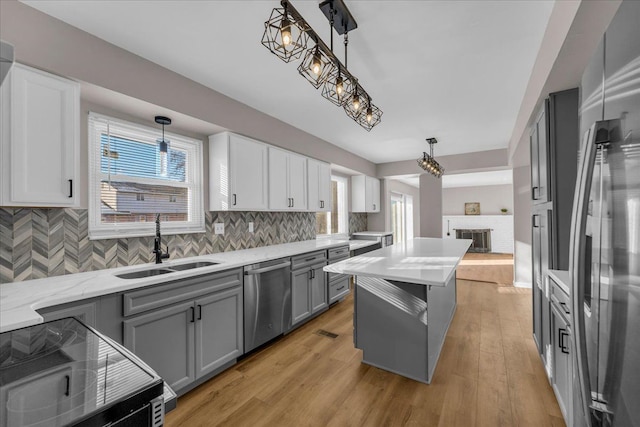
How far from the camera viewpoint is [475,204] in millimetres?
10156

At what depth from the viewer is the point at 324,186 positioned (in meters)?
4.40

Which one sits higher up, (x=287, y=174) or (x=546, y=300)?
(x=287, y=174)

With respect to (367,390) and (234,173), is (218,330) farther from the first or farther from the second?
(234,173)

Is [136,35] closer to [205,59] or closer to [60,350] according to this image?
[205,59]

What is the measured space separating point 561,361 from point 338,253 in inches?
97.4

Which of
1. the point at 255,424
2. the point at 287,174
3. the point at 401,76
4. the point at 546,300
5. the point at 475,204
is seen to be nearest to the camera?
→ the point at 255,424

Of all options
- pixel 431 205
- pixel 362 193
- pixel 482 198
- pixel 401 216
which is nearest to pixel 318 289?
pixel 362 193

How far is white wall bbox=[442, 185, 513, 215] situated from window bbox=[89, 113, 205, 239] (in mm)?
9848

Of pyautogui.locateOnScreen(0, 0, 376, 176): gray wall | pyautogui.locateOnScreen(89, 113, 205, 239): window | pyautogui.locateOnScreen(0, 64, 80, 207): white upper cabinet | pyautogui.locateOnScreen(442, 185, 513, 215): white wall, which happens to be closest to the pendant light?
pyautogui.locateOnScreen(89, 113, 205, 239): window

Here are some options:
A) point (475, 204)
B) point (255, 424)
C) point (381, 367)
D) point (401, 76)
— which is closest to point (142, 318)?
point (255, 424)

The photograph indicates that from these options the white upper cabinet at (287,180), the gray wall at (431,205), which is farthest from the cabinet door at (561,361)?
the gray wall at (431,205)

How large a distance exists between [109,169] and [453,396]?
316 centimetres

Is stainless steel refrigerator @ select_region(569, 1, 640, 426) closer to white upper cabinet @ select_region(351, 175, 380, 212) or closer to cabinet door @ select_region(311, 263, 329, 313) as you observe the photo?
cabinet door @ select_region(311, 263, 329, 313)

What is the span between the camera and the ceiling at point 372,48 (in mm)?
1682
